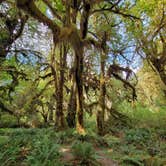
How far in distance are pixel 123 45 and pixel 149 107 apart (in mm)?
5879

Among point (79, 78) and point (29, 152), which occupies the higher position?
point (79, 78)

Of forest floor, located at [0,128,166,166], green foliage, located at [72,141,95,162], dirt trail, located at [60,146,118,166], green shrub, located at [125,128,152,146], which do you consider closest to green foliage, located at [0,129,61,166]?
forest floor, located at [0,128,166,166]

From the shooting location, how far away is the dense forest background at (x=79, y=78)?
22.1 feet

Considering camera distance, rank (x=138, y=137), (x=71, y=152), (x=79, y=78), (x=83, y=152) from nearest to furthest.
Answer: (x=83, y=152), (x=71, y=152), (x=79, y=78), (x=138, y=137)

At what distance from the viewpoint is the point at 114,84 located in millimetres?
11945

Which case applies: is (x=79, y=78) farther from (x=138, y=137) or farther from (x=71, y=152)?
(x=138, y=137)

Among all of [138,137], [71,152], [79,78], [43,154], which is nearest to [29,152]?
[43,154]

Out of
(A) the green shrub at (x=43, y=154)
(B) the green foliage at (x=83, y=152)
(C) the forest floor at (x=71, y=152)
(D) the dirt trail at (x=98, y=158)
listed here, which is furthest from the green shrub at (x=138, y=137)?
(A) the green shrub at (x=43, y=154)

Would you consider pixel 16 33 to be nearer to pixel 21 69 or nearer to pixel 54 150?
pixel 21 69

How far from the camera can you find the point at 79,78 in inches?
321

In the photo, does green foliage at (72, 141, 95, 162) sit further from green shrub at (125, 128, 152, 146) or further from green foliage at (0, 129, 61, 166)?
green shrub at (125, 128, 152, 146)

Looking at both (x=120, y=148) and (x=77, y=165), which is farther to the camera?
(x=120, y=148)

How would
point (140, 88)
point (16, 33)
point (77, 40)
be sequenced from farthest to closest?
point (140, 88), point (16, 33), point (77, 40)

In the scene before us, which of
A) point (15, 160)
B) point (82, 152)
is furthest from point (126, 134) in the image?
point (15, 160)
